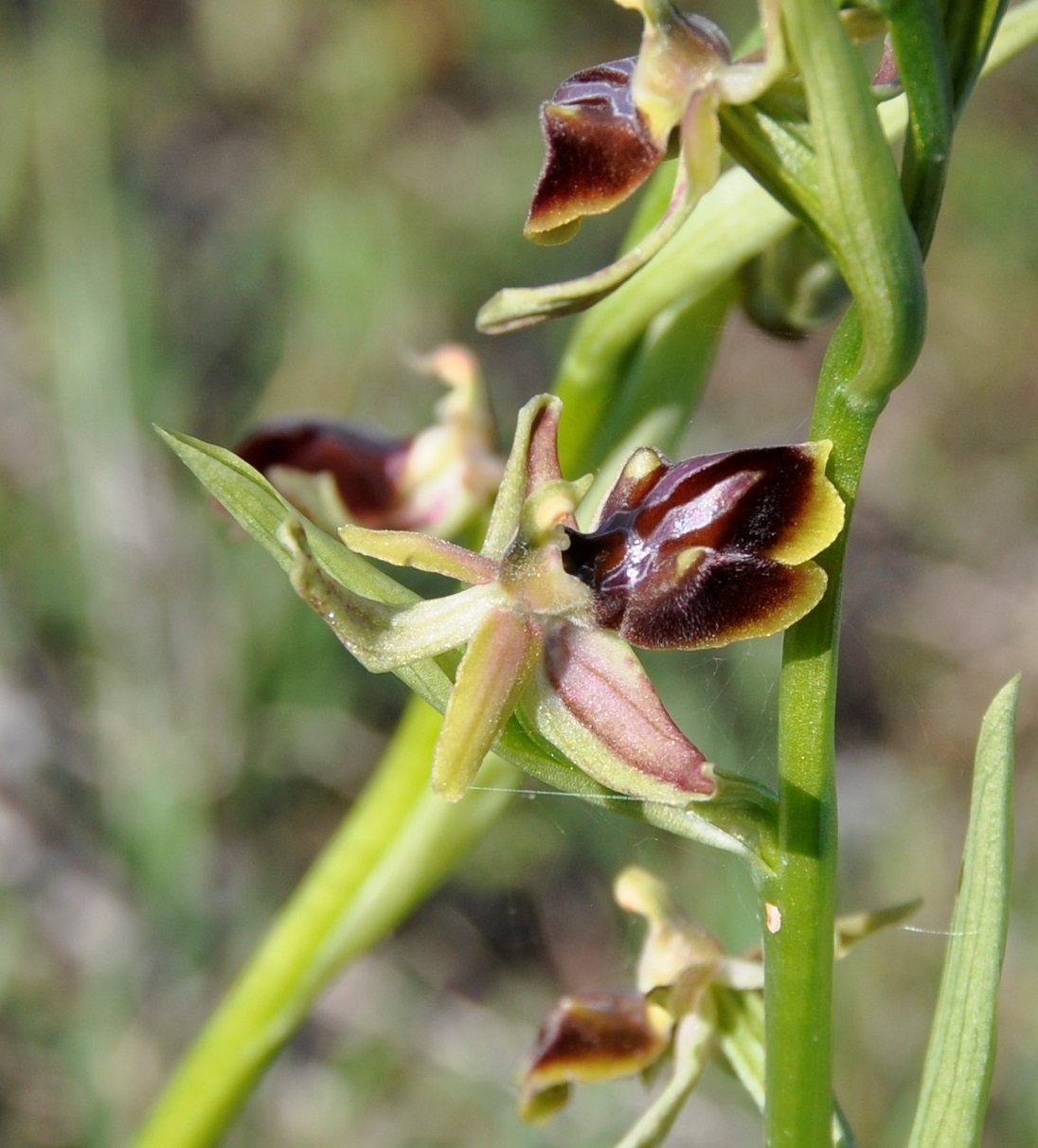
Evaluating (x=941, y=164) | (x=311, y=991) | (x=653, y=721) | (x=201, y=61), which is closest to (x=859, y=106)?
(x=941, y=164)

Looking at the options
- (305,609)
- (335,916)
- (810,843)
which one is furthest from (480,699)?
(305,609)

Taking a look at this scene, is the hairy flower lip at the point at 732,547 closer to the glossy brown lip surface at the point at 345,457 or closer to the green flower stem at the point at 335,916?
the green flower stem at the point at 335,916

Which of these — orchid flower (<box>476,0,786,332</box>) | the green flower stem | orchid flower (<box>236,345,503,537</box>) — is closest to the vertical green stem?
orchid flower (<box>476,0,786,332</box>)

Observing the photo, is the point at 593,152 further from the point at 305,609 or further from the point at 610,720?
the point at 305,609

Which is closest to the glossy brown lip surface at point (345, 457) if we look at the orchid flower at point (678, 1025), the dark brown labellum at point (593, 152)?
the orchid flower at point (678, 1025)

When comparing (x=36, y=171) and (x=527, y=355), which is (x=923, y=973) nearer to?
(x=527, y=355)

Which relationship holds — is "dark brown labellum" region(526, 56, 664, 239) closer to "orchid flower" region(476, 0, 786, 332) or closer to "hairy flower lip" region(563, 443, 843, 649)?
"orchid flower" region(476, 0, 786, 332)

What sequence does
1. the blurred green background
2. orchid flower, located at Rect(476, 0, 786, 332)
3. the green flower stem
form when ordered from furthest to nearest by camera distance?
the blurred green background < the green flower stem < orchid flower, located at Rect(476, 0, 786, 332)
